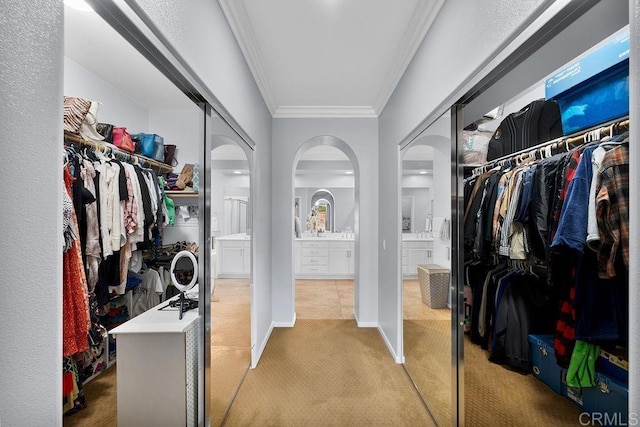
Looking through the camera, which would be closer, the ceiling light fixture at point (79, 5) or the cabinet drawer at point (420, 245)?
the ceiling light fixture at point (79, 5)

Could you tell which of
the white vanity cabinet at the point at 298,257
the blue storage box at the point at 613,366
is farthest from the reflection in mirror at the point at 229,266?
the white vanity cabinet at the point at 298,257

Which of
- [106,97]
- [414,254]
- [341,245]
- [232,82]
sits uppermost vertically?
[232,82]

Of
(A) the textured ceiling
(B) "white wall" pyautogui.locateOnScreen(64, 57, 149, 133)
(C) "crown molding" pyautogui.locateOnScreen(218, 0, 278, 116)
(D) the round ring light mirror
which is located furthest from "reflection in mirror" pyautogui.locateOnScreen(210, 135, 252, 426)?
(A) the textured ceiling

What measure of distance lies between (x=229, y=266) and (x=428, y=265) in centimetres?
141

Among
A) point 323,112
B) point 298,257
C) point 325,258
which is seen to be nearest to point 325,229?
point 325,258

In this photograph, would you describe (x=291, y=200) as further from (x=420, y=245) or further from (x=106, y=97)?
(x=106, y=97)

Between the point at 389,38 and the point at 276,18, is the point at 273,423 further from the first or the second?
the point at 389,38

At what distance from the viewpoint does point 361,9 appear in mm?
1836

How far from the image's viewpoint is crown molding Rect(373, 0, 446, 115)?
5.77ft

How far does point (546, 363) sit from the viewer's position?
40.1 inches

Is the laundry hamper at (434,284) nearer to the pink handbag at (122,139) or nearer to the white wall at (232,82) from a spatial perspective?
the white wall at (232,82)

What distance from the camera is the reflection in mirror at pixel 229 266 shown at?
1740mm

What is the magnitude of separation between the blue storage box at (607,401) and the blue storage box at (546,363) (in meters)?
0.10

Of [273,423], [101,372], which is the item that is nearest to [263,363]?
[273,423]
